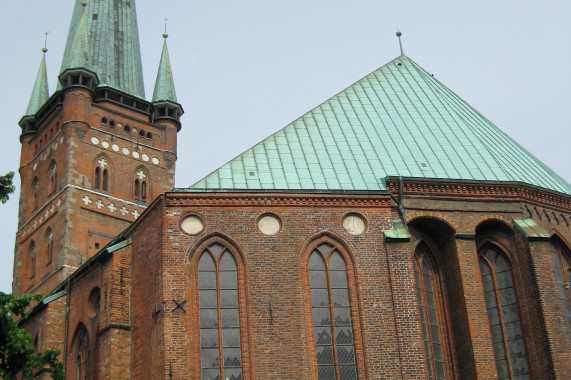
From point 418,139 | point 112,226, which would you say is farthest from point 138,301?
point 112,226

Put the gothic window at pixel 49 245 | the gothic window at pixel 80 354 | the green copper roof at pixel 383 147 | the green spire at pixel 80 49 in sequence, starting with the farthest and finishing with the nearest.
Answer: the green spire at pixel 80 49, the gothic window at pixel 49 245, the gothic window at pixel 80 354, the green copper roof at pixel 383 147

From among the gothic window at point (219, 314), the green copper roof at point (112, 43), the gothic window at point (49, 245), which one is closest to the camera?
the gothic window at point (219, 314)

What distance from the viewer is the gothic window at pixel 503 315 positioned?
2259cm

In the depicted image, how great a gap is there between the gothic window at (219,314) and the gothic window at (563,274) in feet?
29.6

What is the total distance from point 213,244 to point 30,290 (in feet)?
79.0

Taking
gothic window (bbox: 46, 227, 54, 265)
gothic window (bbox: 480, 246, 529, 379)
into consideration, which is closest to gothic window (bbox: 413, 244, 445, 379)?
gothic window (bbox: 480, 246, 529, 379)

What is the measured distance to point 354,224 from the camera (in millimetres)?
22578

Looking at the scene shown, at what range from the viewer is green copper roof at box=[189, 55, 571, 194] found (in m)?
23.7

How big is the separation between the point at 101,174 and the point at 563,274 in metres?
26.9

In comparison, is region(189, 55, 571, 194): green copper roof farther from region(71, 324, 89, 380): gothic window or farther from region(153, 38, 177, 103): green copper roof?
region(153, 38, 177, 103): green copper roof

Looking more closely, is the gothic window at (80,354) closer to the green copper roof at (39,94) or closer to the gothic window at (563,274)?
the gothic window at (563,274)

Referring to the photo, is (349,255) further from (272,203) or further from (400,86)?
(400,86)

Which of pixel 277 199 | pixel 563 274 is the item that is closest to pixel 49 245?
pixel 277 199

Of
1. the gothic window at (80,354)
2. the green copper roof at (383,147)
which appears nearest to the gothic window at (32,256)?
the gothic window at (80,354)
